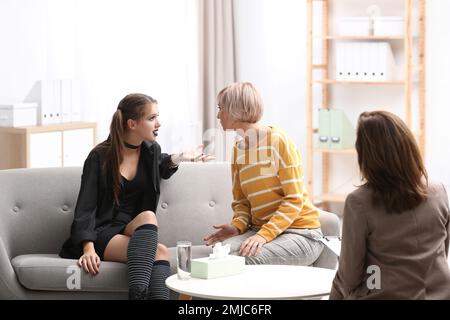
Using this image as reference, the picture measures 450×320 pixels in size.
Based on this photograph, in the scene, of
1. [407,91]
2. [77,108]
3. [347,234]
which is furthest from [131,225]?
[407,91]

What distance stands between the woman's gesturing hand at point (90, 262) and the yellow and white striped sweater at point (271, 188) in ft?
1.95

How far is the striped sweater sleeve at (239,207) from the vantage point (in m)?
3.42

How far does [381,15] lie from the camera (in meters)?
6.20

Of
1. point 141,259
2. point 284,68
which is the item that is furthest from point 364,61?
point 141,259

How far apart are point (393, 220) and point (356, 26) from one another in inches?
154

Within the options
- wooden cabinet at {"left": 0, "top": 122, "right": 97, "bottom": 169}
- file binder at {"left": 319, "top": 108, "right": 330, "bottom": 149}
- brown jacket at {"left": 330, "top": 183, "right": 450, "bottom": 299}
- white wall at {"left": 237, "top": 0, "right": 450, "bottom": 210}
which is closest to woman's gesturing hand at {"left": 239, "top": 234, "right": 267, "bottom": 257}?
brown jacket at {"left": 330, "top": 183, "right": 450, "bottom": 299}

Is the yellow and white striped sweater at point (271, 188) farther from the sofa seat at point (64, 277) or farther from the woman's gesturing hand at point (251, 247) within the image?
the sofa seat at point (64, 277)

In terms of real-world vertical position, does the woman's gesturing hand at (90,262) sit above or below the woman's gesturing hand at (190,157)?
below

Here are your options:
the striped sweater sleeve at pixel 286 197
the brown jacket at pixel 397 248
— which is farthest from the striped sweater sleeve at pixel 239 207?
the brown jacket at pixel 397 248

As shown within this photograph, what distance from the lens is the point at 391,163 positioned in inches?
91.0

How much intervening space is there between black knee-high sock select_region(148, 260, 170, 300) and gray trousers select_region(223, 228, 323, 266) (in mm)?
280

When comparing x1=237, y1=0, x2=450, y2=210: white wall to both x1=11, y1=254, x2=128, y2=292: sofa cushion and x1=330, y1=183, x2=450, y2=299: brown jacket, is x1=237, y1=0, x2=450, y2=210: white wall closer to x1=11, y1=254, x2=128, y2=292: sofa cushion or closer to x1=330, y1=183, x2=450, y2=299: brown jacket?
x1=11, y1=254, x2=128, y2=292: sofa cushion
